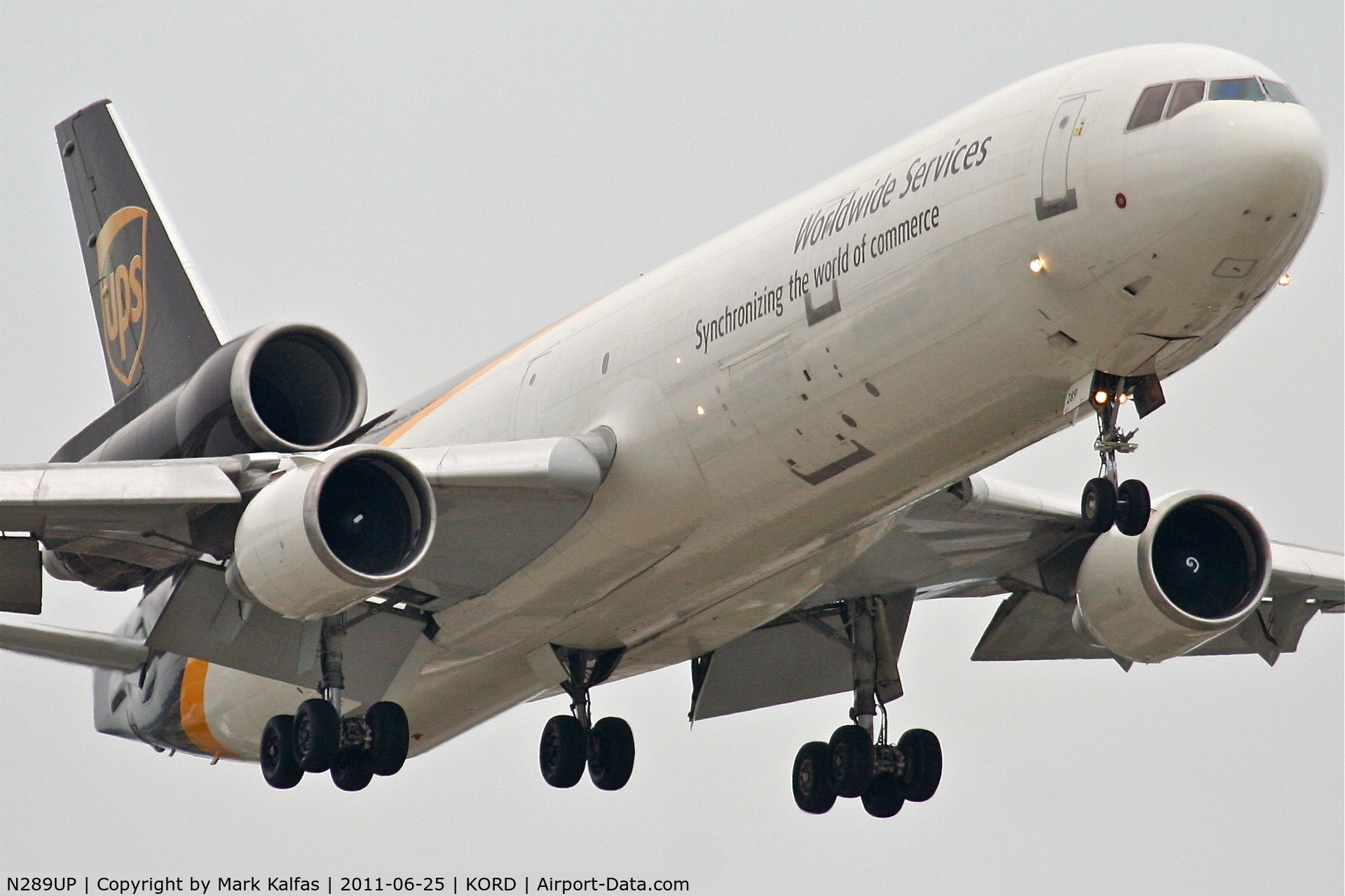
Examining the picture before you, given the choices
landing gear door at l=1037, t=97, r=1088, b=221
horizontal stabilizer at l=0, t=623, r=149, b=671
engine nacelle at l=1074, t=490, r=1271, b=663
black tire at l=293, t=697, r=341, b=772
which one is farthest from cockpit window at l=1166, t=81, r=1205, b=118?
horizontal stabilizer at l=0, t=623, r=149, b=671

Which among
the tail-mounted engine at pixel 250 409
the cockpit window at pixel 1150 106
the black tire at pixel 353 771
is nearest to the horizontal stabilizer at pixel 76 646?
the tail-mounted engine at pixel 250 409

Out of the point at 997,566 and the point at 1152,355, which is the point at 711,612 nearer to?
the point at 997,566

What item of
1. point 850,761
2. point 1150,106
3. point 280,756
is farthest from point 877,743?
point 1150,106

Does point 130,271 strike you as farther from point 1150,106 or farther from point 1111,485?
point 1150,106

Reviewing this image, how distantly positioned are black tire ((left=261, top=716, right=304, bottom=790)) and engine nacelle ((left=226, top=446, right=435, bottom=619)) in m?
3.22

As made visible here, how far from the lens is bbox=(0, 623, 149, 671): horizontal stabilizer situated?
75.0 feet

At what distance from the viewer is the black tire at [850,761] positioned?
23609 millimetres

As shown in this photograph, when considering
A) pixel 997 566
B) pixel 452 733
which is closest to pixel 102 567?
pixel 452 733

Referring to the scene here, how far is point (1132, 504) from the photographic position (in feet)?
53.1

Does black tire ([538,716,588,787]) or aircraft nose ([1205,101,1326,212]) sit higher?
aircraft nose ([1205,101,1326,212])

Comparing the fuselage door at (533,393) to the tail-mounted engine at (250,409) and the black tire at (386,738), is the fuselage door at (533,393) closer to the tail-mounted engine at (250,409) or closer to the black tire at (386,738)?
the tail-mounted engine at (250,409)

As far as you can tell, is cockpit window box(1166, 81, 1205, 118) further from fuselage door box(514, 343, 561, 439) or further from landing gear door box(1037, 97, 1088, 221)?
fuselage door box(514, 343, 561, 439)

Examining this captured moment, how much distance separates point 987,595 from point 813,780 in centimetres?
312

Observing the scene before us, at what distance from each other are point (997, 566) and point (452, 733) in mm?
6669
